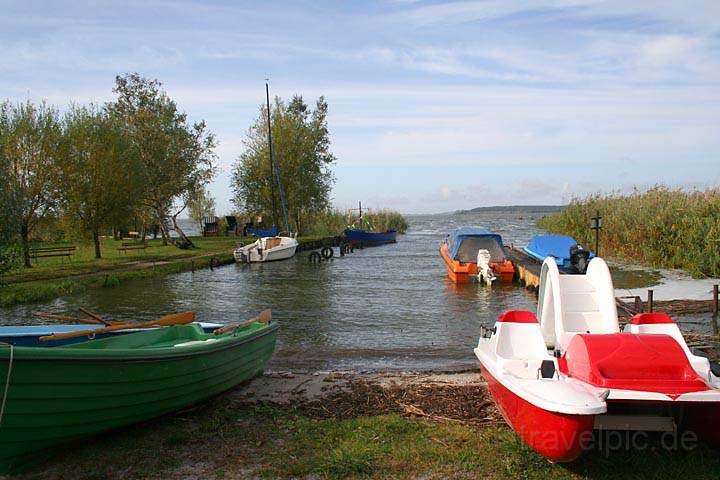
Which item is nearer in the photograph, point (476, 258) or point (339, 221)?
point (476, 258)

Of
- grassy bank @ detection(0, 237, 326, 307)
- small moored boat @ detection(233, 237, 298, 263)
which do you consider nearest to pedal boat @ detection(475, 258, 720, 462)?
grassy bank @ detection(0, 237, 326, 307)

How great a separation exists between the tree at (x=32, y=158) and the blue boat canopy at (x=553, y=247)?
2044 cm

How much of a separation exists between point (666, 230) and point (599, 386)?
70.6ft

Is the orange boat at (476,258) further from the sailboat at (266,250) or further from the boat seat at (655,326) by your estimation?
the boat seat at (655,326)

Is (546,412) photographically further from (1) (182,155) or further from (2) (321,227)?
(2) (321,227)

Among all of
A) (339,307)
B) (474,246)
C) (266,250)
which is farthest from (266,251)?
(339,307)

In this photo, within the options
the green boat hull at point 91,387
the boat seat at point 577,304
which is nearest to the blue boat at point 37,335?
the green boat hull at point 91,387

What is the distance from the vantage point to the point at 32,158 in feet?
83.3

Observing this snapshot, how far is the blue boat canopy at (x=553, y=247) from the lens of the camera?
2433cm

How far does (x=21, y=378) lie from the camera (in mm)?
5223

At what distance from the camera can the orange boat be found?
76.5 ft

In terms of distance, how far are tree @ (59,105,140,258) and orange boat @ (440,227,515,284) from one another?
15.5 metres

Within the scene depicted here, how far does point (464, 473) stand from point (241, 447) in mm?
2144

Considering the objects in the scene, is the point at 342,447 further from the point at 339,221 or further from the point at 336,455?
the point at 339,221
